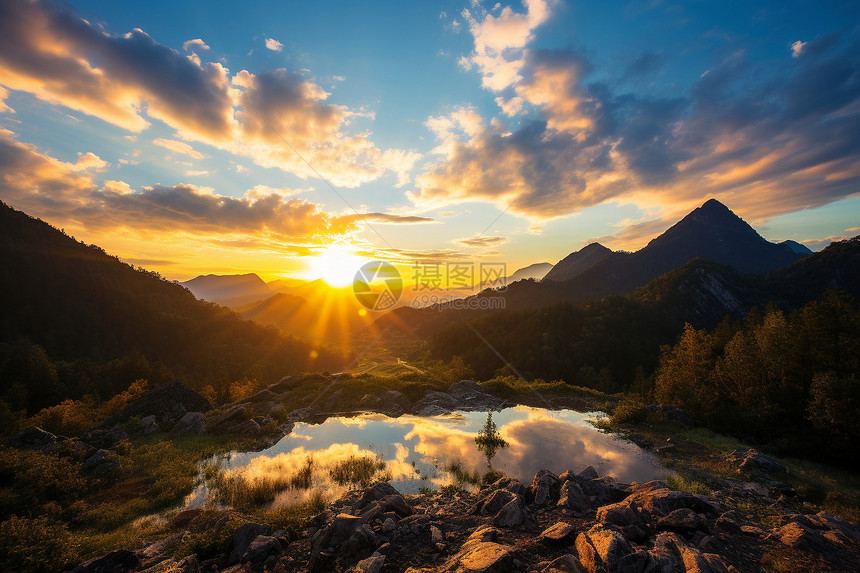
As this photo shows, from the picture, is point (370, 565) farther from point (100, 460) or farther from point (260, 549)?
point (100, 460)

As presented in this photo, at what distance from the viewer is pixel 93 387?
144 ft

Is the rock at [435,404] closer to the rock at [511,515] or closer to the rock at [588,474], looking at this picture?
the rock at [588,474]

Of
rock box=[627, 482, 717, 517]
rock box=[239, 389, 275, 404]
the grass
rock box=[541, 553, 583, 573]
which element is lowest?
rock box=[239, 389, 275, 404]

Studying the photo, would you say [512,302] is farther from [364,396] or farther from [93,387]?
[93,387]

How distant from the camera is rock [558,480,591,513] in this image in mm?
12477

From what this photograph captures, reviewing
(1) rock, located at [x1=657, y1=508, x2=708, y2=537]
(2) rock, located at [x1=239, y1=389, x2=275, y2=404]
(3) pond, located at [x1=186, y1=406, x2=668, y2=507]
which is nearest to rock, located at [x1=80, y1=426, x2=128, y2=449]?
(3) pond, located at [x1=186, y1=406, x2=668, y2=507]

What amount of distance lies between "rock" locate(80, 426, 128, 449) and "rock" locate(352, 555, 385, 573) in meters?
25.4

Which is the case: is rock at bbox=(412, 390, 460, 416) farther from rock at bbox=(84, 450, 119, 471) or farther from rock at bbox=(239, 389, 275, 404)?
rock at bbox=(84, 450, 119, 471)

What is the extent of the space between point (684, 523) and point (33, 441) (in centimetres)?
3718

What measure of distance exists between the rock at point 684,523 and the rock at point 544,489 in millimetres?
4154

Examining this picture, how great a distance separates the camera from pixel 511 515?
11.6 metres

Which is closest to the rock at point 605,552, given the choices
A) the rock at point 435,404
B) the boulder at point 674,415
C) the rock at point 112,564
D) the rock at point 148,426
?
the rock at point 112,564

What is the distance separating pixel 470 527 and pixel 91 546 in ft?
47.6

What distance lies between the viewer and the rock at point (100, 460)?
730 inches
